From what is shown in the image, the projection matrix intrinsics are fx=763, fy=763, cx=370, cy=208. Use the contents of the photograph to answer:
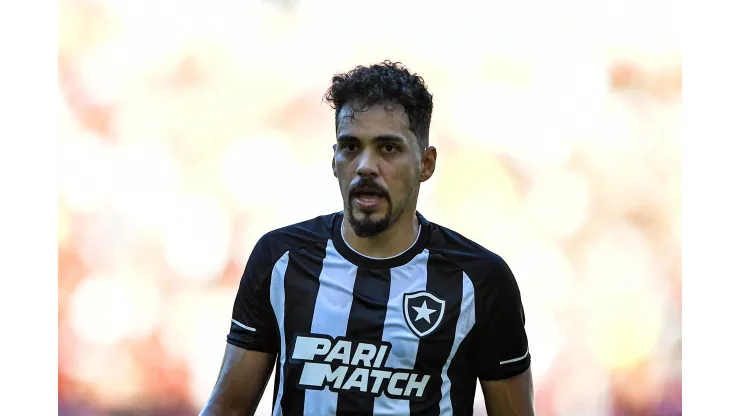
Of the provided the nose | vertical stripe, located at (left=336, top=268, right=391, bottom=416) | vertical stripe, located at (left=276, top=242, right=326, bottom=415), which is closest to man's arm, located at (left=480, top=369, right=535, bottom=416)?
vertical stripe, located at (left=336, top=268, right=391, bottom=416)

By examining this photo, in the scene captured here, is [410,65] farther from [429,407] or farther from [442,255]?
[429,407]

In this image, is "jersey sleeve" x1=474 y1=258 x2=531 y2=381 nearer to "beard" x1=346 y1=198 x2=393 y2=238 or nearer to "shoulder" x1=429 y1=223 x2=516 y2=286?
"shoulder" x1=429 y1=223 x2=516 y2=286

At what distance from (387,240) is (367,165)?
0.21 meters

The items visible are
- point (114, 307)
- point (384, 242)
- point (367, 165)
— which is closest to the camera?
point (367, 165)

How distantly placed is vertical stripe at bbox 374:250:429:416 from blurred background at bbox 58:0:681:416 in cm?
141

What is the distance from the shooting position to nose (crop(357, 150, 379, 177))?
150 centimetres

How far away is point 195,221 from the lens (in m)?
3.05

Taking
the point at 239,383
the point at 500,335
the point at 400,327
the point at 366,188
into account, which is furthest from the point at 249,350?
the point at 500,335

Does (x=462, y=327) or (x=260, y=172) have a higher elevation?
(x=260, y=172)

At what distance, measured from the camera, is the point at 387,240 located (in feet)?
5.36

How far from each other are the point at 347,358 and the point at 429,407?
19 cm

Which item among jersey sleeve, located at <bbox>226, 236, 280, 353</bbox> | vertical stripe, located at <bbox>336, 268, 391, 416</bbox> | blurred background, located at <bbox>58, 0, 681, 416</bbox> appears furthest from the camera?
blurred background, located at <bbox>58, 0, 681, 416</bbox>

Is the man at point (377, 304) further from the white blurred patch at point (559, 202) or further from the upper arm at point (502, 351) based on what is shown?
the white blurred patch at point (559, 202)

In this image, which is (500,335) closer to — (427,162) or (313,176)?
(427,162)
